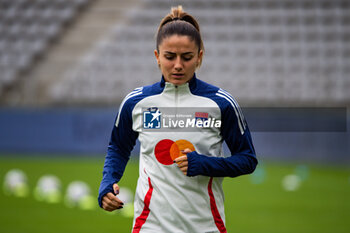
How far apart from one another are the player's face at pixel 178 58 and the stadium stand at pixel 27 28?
14.3 meters

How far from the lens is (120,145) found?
2902 millimetres

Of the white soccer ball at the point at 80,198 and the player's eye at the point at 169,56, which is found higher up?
the player's eye at the point at 169,56

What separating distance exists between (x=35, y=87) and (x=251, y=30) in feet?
21.1

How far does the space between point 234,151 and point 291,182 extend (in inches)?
307

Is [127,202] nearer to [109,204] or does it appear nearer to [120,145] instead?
[120,145]

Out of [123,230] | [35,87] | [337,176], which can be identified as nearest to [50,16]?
[35,87]

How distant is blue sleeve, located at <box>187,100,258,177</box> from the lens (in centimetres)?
262

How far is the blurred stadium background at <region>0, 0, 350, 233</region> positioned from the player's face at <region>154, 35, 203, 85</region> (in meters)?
6.05

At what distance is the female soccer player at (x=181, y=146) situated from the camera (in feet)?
8.75

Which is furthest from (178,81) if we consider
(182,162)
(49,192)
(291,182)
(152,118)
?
(291,182)

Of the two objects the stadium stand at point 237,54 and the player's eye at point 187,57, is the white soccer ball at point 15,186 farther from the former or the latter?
the player's eye at point 187,57

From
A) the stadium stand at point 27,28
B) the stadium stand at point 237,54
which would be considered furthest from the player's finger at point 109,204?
the stadium stand at point 27,28

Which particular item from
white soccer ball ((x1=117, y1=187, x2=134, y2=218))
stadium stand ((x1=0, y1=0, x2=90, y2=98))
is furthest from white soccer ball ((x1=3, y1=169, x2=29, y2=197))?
stadium stand ((x1=0, y1=0, x2=90, y2=98))

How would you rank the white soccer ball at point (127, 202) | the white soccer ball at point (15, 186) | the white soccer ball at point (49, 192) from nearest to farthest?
1. the white soccer ball at point (127, 202)
2. the white soccer ball at point (49, 192)
3. the white soccer ball at point (15, 186)
